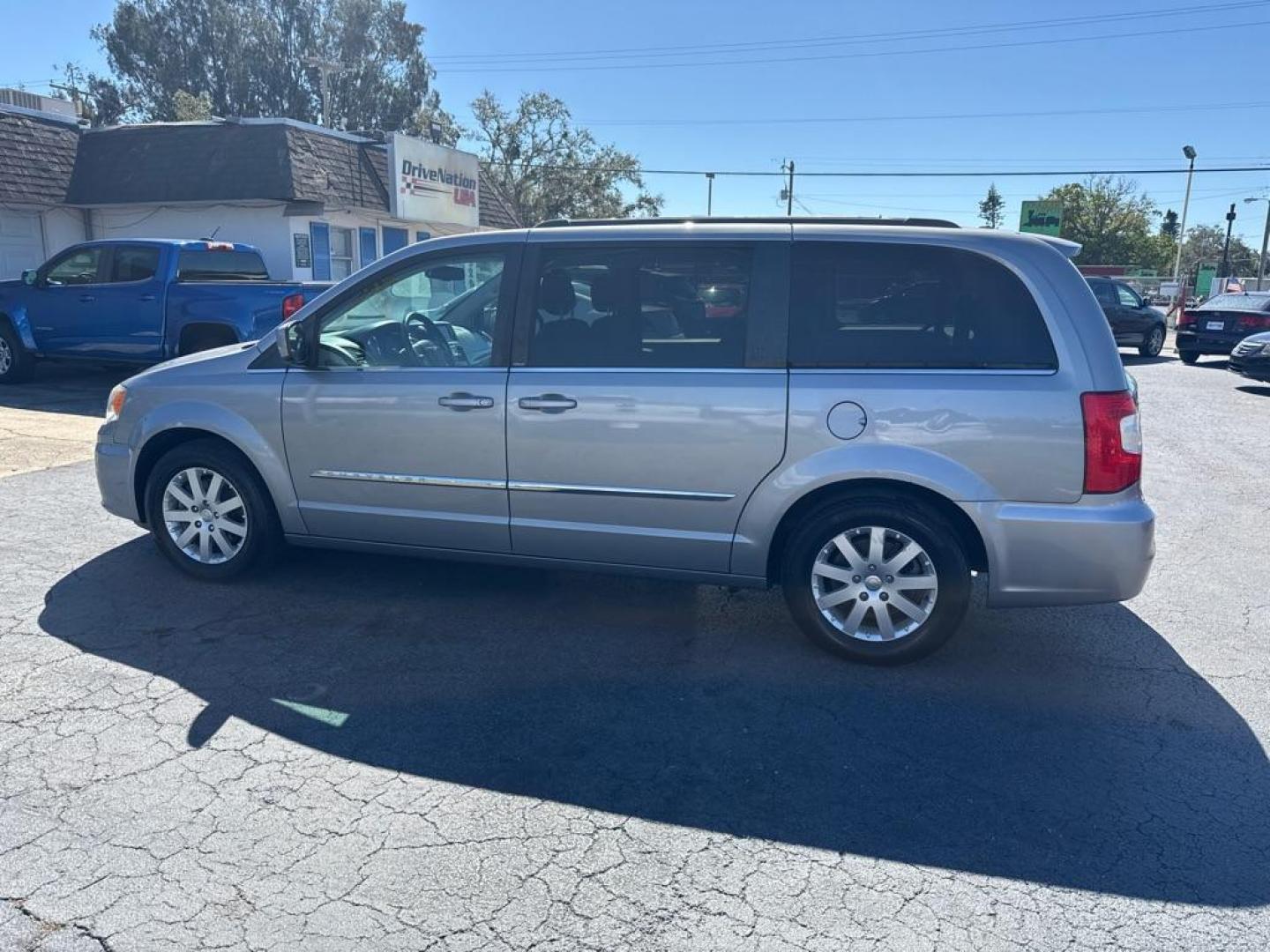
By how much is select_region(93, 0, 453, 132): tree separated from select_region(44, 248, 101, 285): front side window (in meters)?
34.3

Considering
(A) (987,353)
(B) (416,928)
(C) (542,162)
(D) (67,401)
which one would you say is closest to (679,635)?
(A) (987,353)

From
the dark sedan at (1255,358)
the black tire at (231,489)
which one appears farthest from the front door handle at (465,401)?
the dark sedan at (1255,358)

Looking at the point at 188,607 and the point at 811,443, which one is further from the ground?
the point at 811,443

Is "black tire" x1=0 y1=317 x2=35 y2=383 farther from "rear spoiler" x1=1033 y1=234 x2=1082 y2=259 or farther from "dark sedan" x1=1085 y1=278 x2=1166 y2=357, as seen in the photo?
"dark sedan" x1=1085 y1=278 x2=1166 y2=357

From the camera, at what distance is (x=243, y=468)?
5.09 metres

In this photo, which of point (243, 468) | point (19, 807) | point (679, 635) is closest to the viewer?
point (19, 807)

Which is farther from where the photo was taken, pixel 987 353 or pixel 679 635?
pixel 679 635

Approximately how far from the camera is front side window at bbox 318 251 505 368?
4730 millimetres

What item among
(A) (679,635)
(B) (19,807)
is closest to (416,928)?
(B) (19,807)

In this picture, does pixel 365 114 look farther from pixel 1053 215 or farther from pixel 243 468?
pixel 243 468

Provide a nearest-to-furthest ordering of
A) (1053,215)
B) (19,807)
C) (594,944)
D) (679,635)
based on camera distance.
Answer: (594,944) → (19,807) → (679,635) → (1053,215)

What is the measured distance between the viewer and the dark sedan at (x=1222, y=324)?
1875cm

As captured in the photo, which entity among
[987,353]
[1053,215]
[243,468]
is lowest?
[243,468]

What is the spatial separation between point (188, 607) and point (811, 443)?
322cm
